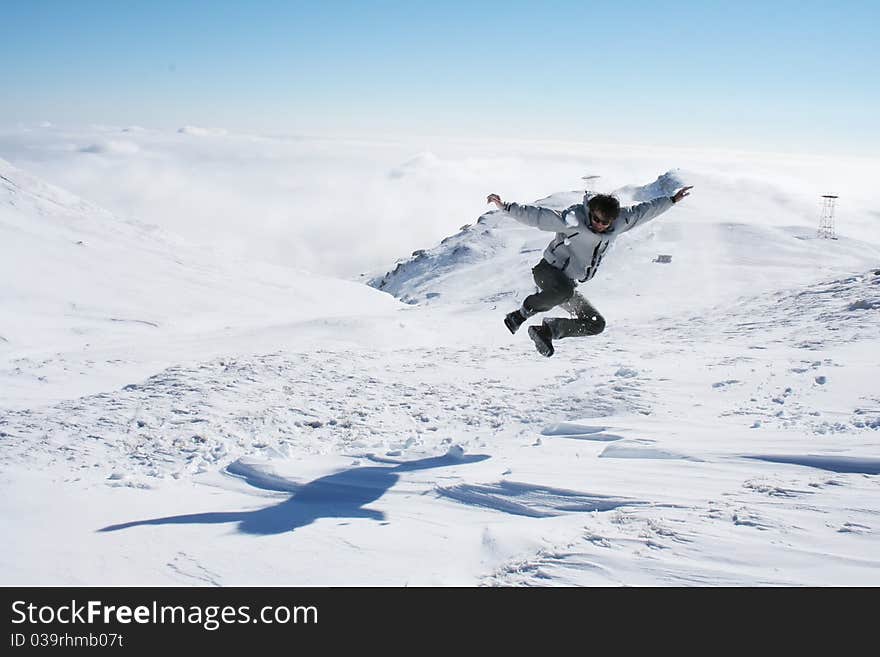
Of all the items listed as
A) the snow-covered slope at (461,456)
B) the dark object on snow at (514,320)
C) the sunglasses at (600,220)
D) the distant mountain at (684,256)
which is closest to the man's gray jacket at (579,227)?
the sunglasses at (600,220)

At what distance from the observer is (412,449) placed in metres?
7.71

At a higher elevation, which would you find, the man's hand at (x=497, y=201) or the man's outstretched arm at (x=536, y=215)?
the man's hand at (x=497, y=201)

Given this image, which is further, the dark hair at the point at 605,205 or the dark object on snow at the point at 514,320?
the dark object on snow at the point at 514,320

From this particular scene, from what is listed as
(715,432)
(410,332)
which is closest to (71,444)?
(715,432)

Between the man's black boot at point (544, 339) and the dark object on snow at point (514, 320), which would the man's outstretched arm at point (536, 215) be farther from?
the man's black boot at point (544, 339)

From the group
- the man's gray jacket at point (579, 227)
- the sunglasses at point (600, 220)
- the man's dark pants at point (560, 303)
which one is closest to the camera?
the sunglasses at point (600, 220)

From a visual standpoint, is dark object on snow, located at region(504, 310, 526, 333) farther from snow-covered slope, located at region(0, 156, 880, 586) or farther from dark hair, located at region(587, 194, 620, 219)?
dark hair, located at region(587, 194, 620, 219)

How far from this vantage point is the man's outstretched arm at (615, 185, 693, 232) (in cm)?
709

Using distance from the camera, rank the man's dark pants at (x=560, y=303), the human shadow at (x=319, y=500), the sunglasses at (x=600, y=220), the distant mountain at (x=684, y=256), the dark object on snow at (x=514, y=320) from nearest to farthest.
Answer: the human shadow at (x=319, y=500)
the sunglasses at (x=600, y=220)
the man's dark pants at (x=560, y=303)
the dark object on snow at (x=514, y=320)
the distant mountain at (x=684, y=256)

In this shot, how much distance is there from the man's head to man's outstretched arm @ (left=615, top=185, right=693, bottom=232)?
0.71 ft

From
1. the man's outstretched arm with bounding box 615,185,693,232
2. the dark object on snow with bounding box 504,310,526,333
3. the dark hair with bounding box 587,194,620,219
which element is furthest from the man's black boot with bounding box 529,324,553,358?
the dark hair with bounding box 587,194,620,219

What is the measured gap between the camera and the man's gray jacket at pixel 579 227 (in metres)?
7.04

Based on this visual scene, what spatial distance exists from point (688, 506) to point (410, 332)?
44.6 feet
